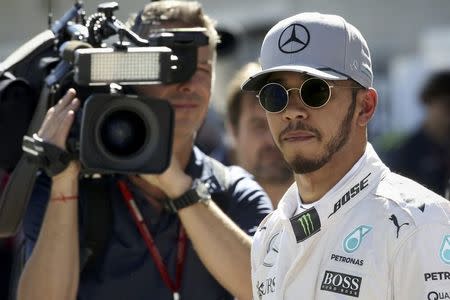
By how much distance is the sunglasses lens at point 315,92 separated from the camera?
3.24m

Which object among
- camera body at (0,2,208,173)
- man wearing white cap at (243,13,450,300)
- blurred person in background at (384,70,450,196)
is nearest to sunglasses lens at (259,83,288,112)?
man wearing white cap at (243,13,450,300)

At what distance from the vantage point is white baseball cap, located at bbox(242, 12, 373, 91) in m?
3.27

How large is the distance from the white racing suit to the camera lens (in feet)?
2.68

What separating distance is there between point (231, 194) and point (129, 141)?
452 millimetres

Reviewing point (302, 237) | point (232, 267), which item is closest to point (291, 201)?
point (302, 237)

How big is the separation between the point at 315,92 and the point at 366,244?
428mm

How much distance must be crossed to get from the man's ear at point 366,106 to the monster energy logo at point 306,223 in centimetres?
28

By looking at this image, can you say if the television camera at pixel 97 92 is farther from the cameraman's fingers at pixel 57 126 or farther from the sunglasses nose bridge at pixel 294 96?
the sunglasses nose bridge at pixel 294 96

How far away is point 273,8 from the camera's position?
1617cm

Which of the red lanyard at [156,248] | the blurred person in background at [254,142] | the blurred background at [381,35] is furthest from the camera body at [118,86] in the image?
the blurred background at [381,35]

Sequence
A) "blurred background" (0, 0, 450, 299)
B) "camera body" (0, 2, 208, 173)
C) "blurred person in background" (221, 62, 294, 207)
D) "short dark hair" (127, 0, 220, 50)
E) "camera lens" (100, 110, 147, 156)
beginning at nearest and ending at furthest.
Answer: "camera body" (0, 2, 208, 173), "camera lens" (100, 110, 147, 156), "short dark hair" (127, 0, 220, 50), "blurred person in background" (221, 62, 294, 207), "blurred background" (0, 0, 450, 299)

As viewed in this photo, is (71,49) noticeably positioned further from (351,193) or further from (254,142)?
(254,142)

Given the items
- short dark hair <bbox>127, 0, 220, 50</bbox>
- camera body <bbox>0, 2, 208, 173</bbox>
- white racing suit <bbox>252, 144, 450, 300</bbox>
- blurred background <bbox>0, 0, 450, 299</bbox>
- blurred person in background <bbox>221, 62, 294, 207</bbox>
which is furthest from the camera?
blurred background <bbox>0, 0, 450, 299</bbox>

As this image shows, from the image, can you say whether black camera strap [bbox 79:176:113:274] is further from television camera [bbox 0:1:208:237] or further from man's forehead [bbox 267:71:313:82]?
man's forehead [bbox 267:71:313:82]
